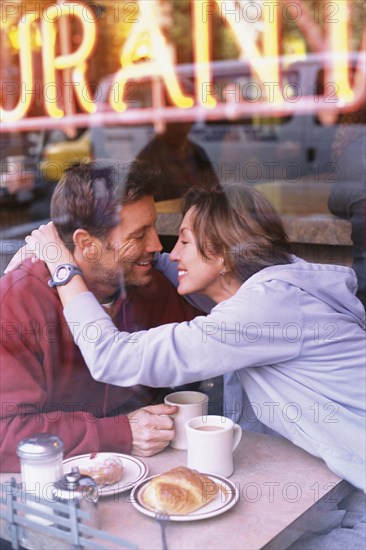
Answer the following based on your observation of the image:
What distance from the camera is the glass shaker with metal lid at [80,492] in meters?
1.22

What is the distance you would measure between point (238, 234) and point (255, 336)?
280 millimetres

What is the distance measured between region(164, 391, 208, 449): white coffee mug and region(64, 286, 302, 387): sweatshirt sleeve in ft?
0.20

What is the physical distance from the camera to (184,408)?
1.53 meters

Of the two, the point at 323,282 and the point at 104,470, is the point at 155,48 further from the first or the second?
the point at 104,470

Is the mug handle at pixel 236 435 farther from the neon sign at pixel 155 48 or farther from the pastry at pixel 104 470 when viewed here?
the neon sign at pixel 155 48

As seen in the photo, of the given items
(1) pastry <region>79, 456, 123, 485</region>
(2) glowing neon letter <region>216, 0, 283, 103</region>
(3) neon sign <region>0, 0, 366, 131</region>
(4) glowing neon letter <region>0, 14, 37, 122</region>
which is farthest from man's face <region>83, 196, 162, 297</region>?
(4) glowing neon letter <region>0, 14, 37, 122</region>

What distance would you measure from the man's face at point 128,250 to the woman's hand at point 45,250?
0.07 meters

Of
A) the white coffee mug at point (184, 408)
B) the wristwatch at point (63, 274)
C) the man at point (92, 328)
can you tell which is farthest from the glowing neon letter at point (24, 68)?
the white coffee mug at point (184, 408)

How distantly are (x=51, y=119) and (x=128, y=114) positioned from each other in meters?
0.81

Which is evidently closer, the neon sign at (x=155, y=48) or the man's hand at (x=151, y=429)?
the man's hand at (x=151, y=429)

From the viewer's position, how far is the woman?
58.1 inches

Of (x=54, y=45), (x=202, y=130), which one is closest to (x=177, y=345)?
(x=54, y=45)

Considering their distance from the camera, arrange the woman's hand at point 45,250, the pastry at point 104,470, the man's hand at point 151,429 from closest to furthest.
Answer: the pastry at point 104,470 → the man's hand at point 151,429 → the woman's hand at point 45,250

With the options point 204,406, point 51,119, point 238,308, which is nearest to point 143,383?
point 204,406
